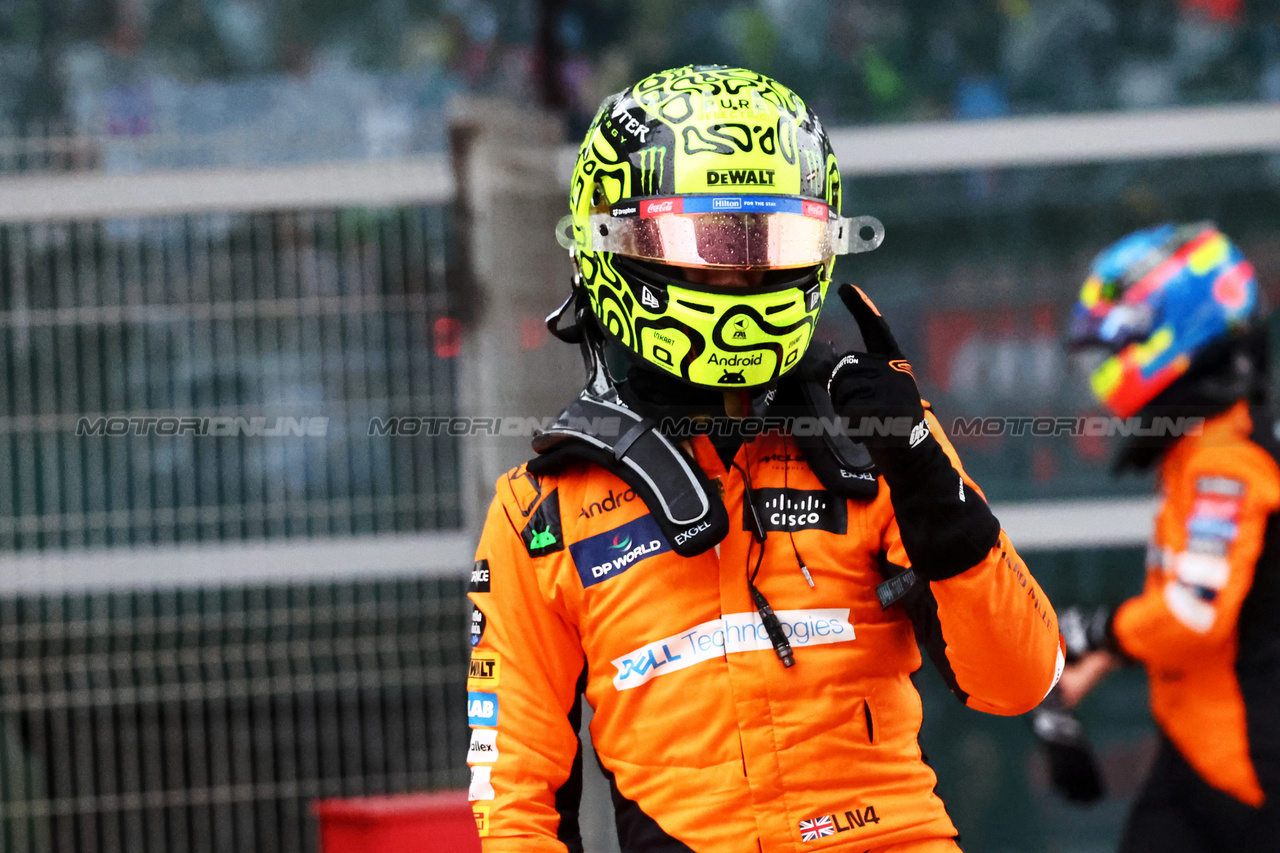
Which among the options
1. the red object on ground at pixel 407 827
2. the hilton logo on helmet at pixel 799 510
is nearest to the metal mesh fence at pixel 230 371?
the red object on ground at pixel 407 827

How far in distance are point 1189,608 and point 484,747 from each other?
87.9 inches

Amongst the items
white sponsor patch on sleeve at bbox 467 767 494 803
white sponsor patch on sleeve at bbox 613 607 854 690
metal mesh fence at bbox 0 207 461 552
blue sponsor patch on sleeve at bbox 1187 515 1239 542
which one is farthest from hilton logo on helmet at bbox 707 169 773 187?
metal mesh fence at bbox 0 207 461 552

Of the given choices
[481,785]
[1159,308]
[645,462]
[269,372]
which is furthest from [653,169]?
[269,372]

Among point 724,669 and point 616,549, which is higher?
point 616,549

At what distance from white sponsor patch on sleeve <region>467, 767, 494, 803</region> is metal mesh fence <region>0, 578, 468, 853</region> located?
2.13 m

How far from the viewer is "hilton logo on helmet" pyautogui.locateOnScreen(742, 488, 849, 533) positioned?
6.54 feet

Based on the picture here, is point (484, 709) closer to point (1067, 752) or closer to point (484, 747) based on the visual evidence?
point (484, 747)

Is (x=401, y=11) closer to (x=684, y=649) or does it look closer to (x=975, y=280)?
(x=975, y=280)

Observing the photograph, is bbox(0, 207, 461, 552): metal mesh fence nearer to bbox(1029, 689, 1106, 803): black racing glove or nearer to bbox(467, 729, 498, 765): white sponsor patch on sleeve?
bbox(1029, 689, 1106, 803): black racing glove

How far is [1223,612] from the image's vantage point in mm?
3379

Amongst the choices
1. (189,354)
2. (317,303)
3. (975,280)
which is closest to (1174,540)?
(975,280)

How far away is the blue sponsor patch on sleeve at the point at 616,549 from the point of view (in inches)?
79.2

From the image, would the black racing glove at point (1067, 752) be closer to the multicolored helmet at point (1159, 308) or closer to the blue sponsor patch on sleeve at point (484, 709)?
the multicolored helmet at point (1159, 308)

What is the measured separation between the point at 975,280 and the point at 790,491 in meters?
3.08
